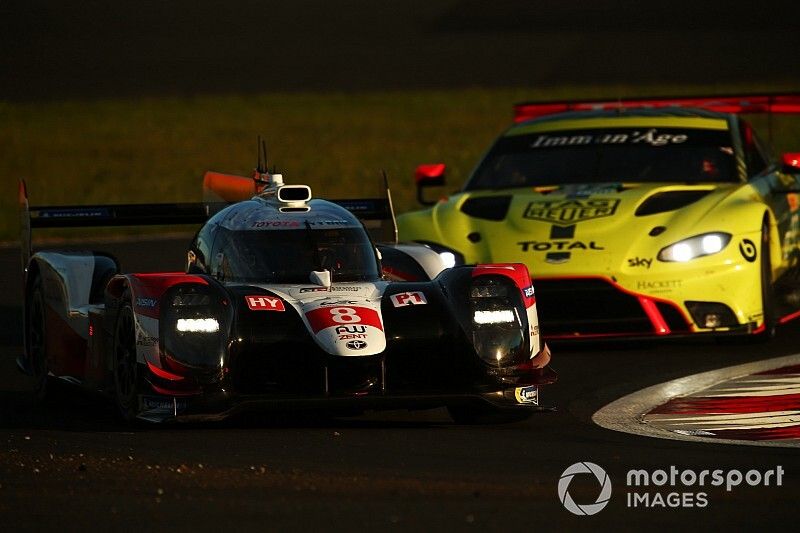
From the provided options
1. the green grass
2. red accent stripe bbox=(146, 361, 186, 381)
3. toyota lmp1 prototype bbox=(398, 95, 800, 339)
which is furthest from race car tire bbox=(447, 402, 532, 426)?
the green grass

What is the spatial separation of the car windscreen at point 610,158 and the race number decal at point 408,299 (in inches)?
160

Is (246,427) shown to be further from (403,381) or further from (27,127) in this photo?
(27,127)

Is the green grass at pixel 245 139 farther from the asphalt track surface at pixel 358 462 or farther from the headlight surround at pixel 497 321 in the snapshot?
the headlight surround at pixel 497 321

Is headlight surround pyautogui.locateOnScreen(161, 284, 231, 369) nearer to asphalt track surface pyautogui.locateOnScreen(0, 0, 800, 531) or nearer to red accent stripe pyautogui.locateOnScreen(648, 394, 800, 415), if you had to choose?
asphalt track surface pyautogui.locateOnScreen(0, 0, 800, 531)

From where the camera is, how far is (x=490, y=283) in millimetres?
8586

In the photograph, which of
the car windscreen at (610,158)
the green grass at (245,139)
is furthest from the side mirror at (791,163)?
the green grass at (245,139)

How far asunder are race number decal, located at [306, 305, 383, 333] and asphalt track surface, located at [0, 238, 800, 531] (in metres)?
0.45

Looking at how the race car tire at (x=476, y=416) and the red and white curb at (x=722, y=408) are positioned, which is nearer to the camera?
the red and white curb at (x=722, y=408)

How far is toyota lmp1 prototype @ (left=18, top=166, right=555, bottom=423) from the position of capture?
8.07m

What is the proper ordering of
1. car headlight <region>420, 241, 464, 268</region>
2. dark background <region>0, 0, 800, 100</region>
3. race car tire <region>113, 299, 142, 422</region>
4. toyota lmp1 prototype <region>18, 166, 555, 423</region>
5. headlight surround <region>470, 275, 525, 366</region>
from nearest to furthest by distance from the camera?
toyota lmp1 prototype <region>18, 166, 555, 423</region> → race car tire <region>113, 299, 142, 422</region> → headlight surround <region>470, 275, 525, 366</region> → car headlight <region>420, 241, 464, 268</region> → dark background <region>0, 0, 800, 100</region>

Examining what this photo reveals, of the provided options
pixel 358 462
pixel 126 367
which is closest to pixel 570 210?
pixel 126 367

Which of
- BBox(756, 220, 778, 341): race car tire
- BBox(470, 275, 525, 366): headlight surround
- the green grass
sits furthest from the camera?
the green grass

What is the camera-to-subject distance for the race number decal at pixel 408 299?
8436mm

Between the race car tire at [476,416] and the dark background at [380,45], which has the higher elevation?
the dark background at [380,45]
